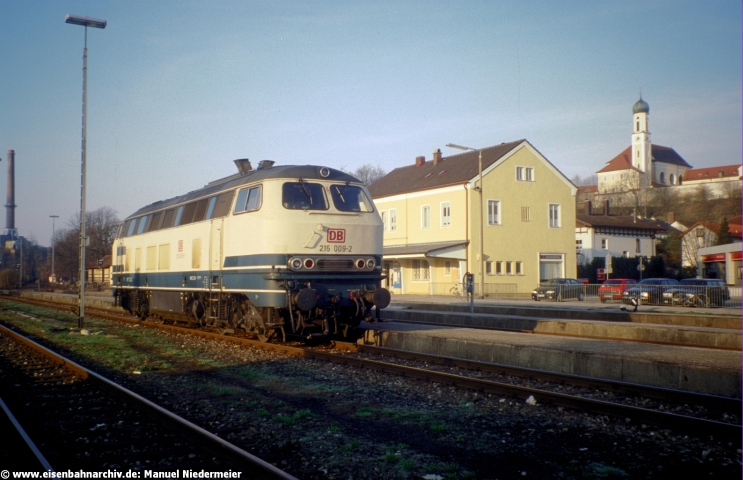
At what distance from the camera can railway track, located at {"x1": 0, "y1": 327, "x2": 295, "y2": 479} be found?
5680 millimetres

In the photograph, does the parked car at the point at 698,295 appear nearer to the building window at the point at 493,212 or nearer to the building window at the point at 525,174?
the building window at the point at 493,212

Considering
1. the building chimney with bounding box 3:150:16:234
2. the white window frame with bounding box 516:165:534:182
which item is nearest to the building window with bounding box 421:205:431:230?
the white window frame with bounding box 516:165:534:182

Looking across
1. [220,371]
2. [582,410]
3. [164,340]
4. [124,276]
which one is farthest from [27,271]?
[582,410]

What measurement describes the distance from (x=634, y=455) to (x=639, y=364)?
14.2ft

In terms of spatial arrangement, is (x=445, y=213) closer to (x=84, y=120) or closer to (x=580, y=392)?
(x=84, y=120)

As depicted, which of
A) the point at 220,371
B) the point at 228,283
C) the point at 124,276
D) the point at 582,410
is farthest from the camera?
the point at 124,276

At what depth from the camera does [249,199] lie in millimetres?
13406

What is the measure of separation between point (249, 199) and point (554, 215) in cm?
3704

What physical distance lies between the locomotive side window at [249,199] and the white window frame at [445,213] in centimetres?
3126

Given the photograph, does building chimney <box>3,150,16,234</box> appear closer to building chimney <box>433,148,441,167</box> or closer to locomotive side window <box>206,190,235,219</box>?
building chimney <box>433,148,441,167</box>

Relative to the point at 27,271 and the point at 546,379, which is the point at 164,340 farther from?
the point at 27,271

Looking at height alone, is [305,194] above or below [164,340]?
above

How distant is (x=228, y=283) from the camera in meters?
14.0

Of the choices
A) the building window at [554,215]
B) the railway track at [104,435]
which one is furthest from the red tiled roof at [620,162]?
the railway track at [104,435]
